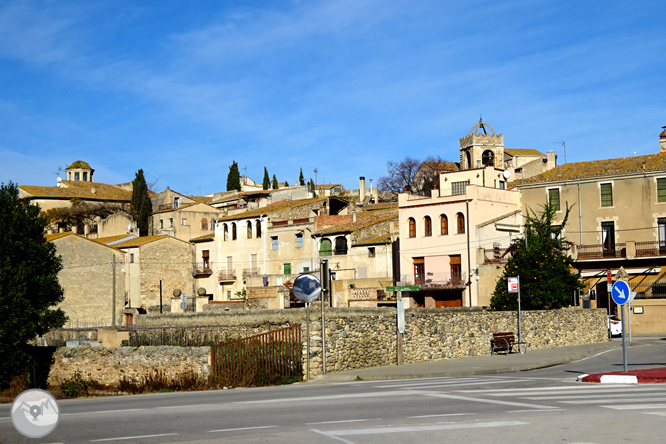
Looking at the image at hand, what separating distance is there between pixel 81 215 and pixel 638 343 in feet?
218

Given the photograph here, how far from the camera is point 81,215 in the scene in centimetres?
8550

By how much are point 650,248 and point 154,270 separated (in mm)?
41430

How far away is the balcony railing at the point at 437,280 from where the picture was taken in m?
52.9

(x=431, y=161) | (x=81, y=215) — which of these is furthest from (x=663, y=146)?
(x=81, y=215)

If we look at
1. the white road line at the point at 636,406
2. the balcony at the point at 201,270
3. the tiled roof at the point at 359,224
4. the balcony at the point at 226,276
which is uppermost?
the tiled roof at the point at 359,224

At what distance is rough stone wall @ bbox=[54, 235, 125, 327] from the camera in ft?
204

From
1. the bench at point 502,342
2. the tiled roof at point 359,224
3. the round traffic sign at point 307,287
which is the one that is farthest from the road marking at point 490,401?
the tiled roof at point 359,224

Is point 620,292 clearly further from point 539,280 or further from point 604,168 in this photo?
point 604,168

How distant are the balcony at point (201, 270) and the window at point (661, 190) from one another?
1535 inches

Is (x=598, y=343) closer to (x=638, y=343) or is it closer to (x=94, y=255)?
(x=638, y=343)

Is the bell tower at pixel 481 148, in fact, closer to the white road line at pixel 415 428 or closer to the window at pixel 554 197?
the window at pixel 554 197

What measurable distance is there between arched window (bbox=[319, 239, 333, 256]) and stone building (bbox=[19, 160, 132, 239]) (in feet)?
102

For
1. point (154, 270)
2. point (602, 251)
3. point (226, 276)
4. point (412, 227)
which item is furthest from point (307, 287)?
point (154, 270)

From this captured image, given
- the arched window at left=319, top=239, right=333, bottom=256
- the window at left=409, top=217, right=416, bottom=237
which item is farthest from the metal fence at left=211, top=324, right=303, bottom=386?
the arched window at left=319, top=239, right=333, bottom=256
